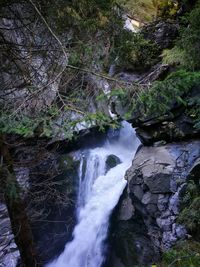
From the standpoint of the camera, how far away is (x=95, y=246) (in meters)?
7.77

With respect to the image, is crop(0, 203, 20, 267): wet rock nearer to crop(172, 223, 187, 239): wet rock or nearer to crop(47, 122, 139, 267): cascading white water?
crop(47, 122, 139, 267): cascading white water

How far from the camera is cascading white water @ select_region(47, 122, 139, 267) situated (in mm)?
7820

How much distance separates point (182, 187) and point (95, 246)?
2912 mm

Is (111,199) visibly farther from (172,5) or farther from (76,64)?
(172,5)

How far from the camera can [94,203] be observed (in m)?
8.42

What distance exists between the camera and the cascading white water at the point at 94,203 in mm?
7820

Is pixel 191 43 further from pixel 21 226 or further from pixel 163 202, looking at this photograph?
pixel 21 226

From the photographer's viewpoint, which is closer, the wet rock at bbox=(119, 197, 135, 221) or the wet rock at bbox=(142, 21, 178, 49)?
the wet rock at bbox=(119, 197, 135, 221)

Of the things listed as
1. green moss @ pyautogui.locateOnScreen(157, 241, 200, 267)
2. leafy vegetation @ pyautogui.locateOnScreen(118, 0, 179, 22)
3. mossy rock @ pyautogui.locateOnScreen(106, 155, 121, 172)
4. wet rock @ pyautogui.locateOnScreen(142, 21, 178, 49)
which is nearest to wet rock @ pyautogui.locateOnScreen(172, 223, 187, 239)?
green moss @ pyautogui.locateOnScreen(157, 241, 200, 267)

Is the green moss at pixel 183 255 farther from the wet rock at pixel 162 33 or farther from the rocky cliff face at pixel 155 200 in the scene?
the wet rock at pixel 162 33

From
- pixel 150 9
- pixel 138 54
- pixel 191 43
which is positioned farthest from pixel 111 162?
pixel 150 9

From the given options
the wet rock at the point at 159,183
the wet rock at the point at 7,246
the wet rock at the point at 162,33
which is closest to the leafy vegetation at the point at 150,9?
the wet rock at the point at 162,33

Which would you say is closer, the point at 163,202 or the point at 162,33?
the point at 163,202

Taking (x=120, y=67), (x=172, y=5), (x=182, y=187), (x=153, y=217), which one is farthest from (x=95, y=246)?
(x=172, y=5)
